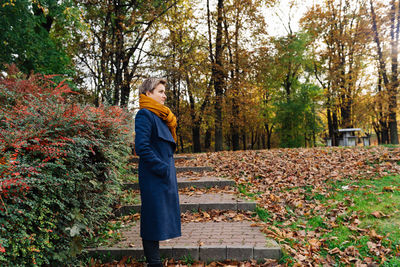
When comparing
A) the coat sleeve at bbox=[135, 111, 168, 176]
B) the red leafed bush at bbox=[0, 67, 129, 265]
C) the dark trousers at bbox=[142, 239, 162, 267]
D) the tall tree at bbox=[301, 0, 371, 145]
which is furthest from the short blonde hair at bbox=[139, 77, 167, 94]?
the tall tree at bbox=[301, 0, 371, 145]

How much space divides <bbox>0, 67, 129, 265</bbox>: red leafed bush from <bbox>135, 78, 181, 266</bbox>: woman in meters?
0.80

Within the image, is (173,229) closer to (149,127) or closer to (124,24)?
(149,127)

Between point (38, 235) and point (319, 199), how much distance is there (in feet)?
16.5

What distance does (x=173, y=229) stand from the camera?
290 centimetres

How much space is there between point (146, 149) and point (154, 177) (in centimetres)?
31

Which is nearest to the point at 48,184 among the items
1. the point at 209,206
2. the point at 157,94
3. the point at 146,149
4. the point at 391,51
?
the point at 146,149

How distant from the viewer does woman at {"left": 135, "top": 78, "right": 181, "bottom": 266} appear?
2.79 metres

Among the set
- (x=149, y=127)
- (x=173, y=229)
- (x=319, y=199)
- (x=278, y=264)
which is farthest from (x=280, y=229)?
(x=149, y=127)

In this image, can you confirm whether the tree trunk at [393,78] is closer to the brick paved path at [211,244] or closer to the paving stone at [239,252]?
the brick paved path at [211,244]

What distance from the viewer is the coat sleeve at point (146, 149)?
9.14 ft

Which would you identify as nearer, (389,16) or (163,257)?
(163,257)

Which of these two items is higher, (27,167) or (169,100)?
(169,100)

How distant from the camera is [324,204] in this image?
16.9ft

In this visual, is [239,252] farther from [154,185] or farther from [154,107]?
[154,107]
